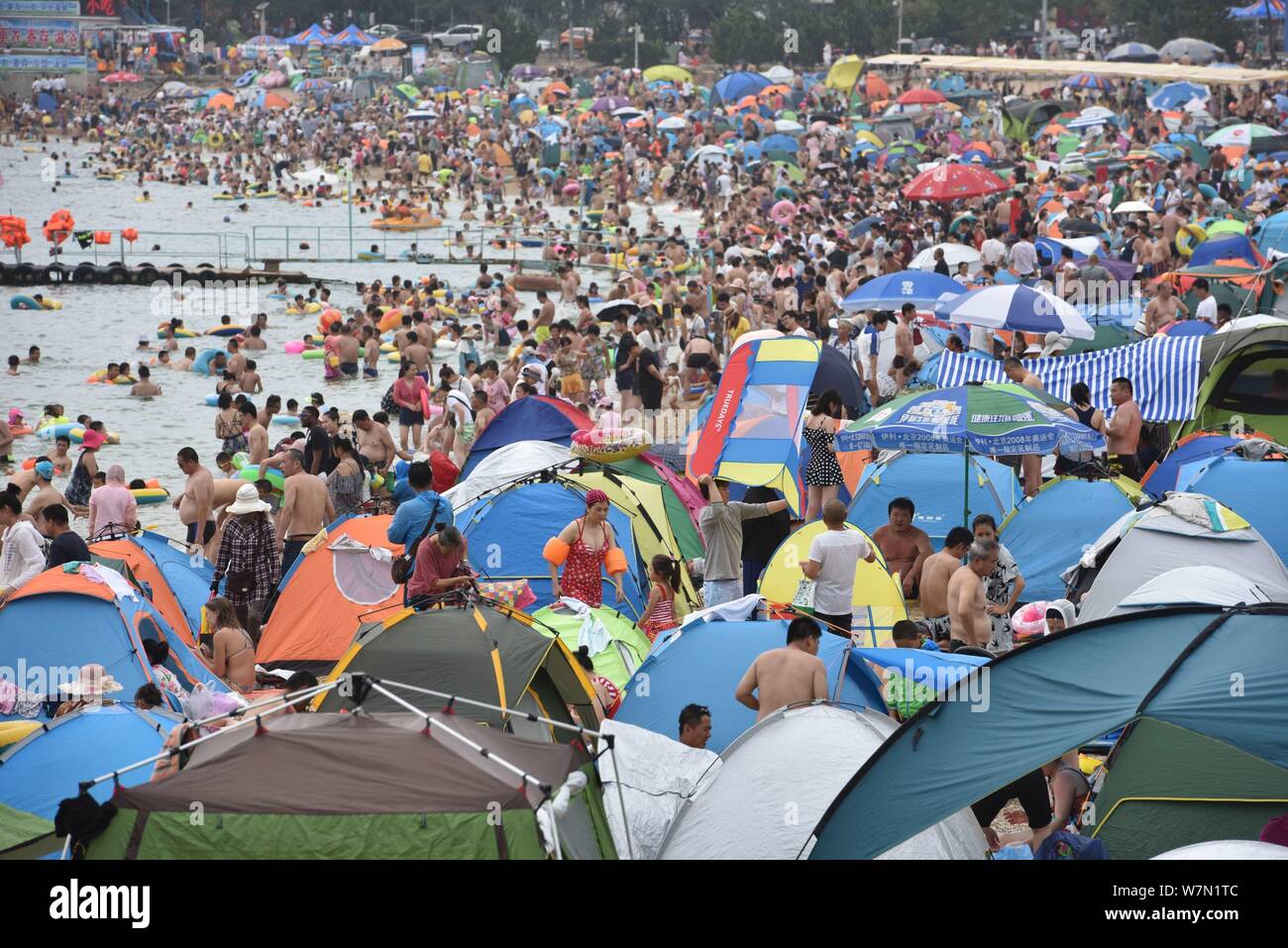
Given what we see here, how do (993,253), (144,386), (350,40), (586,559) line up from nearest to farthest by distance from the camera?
(586,559), (993,253), (144,386), (350,40)

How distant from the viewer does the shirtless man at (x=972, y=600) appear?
28.1 feet

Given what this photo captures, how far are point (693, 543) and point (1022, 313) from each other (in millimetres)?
3861

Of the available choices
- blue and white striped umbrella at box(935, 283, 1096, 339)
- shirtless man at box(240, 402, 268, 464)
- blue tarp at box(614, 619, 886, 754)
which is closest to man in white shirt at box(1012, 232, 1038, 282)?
blue and white striped umbrella at box(935, 283, 1096, 339)

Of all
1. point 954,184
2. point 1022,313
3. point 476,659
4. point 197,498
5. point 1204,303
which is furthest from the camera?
point 954,184

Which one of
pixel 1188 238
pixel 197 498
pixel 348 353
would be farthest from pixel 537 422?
pixel 1188 238

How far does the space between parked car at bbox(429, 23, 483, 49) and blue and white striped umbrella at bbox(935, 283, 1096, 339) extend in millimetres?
62739

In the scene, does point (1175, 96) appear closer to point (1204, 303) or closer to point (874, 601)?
point (1204, 303)

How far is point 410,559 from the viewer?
9.19m

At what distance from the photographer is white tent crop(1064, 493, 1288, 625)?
355 inches

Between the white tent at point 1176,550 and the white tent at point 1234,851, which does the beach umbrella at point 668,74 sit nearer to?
the white tent at point 1176,550

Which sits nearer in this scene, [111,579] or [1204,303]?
[111,579]

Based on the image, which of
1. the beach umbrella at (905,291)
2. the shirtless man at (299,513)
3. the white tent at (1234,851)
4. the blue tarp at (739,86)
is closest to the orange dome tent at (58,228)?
the beach umbrella at (905,291)

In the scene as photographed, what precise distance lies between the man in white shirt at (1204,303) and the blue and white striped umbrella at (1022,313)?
9.57 ft
